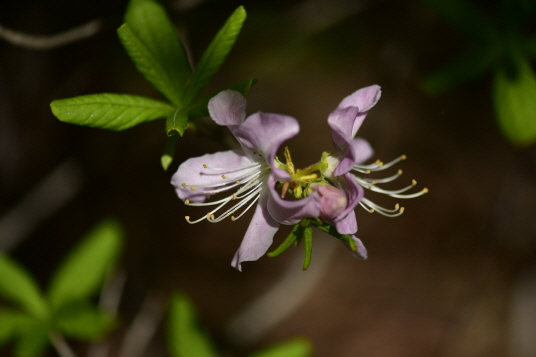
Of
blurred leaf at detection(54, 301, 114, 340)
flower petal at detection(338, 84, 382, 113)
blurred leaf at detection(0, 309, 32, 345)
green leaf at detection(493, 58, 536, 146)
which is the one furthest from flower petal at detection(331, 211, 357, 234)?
blurred leaf at detection(0, 309, 32, 345)

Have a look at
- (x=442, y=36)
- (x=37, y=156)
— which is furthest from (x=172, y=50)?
(x=442, y=36)

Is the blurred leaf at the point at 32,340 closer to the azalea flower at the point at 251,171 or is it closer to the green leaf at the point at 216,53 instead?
the azalea flower at the point at 251,171

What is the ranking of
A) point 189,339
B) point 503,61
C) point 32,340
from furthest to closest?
1. point 189,339
2. point 32,340
3. point 503,61

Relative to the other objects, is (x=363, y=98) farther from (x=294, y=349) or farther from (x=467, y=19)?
(x=294, y=349)

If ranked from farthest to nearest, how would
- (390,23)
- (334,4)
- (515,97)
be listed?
(390,23)
(334,4)
(515,97)

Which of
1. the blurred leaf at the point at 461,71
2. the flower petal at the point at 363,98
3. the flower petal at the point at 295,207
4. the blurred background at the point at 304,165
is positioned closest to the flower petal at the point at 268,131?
the flower petal at the point at 295,207

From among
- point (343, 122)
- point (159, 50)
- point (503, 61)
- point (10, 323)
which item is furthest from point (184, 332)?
point (503, 61)

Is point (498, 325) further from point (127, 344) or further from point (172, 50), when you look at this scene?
point (172, 50)
